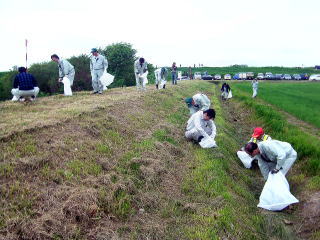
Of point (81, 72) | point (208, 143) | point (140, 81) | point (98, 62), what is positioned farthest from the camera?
point (81, 72)

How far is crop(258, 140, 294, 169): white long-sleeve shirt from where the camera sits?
6527 mm

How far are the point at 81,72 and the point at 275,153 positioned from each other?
2910 centimetres

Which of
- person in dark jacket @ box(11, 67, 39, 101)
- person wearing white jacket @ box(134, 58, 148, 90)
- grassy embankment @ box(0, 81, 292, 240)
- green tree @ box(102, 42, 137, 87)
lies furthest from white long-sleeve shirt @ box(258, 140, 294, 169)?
green tree @ box(102, 42, 137, 87)

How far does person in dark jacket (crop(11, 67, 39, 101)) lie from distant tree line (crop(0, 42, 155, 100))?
20.2 m

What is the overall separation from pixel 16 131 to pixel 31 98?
5.63 m

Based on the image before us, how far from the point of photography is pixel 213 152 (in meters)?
8.14

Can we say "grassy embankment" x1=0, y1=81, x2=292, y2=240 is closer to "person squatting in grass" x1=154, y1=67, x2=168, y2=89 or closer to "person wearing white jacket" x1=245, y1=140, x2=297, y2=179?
"person wearing white jacket" x1=245, y1=140, x2=297, y2=179

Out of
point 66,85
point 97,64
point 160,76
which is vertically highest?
Result: point 97,64

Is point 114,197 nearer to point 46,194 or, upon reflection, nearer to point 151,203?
point 151,203

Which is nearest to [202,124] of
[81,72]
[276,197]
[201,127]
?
[201,127]

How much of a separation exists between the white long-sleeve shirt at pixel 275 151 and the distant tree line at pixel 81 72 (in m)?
26.6

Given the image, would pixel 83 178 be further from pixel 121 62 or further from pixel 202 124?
pixel 121 62

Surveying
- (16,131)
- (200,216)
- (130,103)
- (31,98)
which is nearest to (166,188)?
(200,216)

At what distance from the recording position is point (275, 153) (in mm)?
6566
